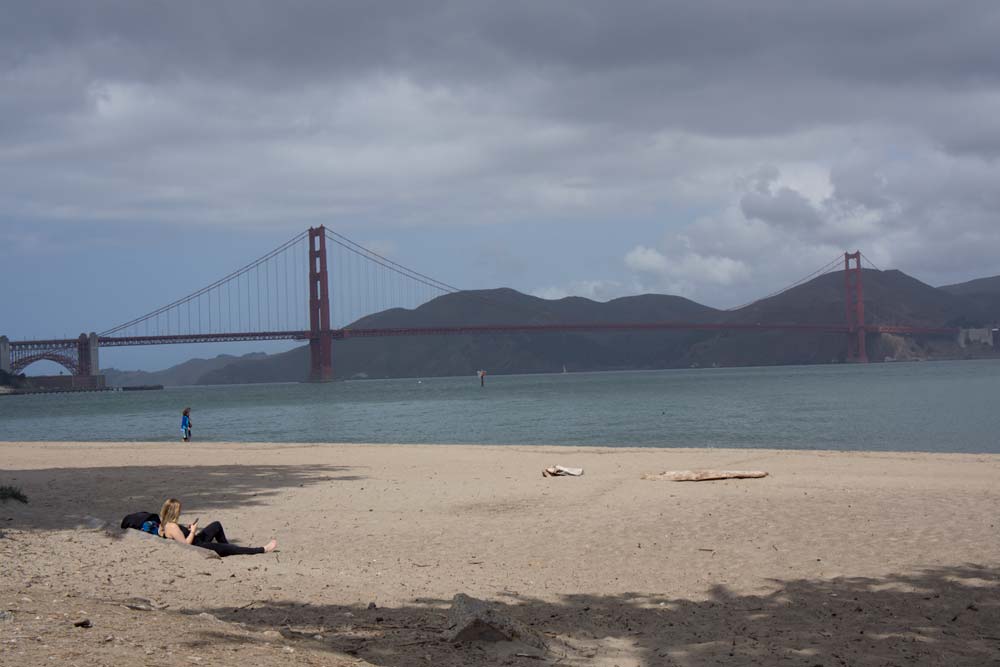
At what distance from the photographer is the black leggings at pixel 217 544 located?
698cm

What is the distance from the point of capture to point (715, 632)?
510 cm

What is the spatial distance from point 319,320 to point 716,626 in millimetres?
83833

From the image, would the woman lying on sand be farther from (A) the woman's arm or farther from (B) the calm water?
(B) the calm water

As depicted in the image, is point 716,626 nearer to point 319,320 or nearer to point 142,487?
point 142,487

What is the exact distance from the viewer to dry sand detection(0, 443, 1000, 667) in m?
4.45

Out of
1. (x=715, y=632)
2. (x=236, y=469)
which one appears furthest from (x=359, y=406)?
(x=715, y=632)

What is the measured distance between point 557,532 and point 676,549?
4.11 ft

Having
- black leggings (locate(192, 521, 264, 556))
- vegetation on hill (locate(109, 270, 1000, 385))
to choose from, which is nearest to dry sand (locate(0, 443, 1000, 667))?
black leggings (locate(192, 521, 264, 556))

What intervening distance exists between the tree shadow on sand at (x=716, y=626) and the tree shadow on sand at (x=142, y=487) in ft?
13.3

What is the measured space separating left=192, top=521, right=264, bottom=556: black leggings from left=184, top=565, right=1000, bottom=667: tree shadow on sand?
1.57m

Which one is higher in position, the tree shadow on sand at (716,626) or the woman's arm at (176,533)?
the woman's arm at (176,533)

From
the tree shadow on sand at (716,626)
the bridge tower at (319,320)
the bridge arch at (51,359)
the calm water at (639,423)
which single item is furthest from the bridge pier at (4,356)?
the tree shadow on sand at (716,626)

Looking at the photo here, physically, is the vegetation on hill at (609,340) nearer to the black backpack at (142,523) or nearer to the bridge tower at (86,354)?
the bridge tower at (86,354)

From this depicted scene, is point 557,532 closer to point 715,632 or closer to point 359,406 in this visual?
point 715,632
